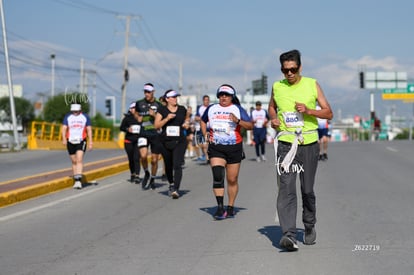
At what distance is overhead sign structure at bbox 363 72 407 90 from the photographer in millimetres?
86375

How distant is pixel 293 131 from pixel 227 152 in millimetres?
2421

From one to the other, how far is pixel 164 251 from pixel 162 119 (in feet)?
17.0

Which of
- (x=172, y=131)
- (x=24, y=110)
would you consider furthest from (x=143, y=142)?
(x=24, y=110)

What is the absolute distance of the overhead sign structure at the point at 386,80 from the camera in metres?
86.4

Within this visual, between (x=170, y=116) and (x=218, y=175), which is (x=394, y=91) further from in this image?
(x=218, y=175)

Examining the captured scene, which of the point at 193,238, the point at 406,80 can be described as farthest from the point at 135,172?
the point at 406,80

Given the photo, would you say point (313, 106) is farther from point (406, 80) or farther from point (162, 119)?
point (406, 80)

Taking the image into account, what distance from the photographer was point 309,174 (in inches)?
271

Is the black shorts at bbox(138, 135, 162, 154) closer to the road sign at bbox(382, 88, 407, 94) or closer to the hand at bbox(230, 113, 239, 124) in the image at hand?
the hand at bbox(230, 113, 239, 124)

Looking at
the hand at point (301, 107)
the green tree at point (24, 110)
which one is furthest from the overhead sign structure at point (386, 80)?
the hand at point (301, 107)

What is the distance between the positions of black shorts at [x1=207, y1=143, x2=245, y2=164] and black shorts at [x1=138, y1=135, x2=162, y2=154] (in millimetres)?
3112

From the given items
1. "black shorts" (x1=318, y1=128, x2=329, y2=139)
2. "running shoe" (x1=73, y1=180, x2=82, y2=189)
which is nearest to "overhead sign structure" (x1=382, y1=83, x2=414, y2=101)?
"black shorts" (x1=318, y1=128, x2=329, y2=139)

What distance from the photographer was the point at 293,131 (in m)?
6.82

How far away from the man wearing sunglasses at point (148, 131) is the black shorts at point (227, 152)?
12.1 feet
